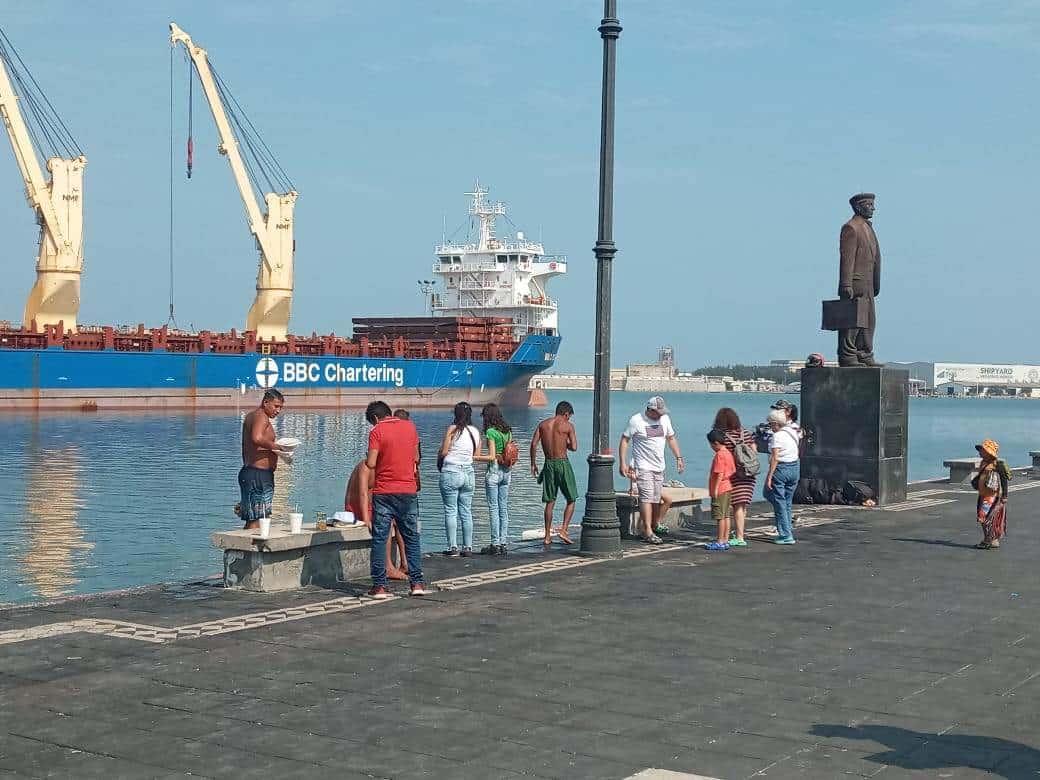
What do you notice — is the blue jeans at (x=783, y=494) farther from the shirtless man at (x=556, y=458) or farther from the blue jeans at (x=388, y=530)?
the blue jeans at (x=388, y=530)

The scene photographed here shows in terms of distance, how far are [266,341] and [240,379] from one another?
3.01m

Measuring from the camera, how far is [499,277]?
88438 millimetres

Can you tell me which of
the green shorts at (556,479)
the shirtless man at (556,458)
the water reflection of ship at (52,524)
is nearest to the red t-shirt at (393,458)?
the shirtless man at (556,458)

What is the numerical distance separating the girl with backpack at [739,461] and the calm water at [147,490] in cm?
738

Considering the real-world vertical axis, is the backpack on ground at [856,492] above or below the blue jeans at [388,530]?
below

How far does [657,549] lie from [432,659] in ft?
18.2

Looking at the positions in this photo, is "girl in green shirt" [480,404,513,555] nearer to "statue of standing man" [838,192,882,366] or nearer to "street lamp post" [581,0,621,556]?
"street lamp post" [581,0,621,556]

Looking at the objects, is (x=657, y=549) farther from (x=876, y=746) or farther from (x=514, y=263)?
(x=514, y=263)

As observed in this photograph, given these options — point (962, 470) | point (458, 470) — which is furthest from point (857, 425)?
point (458, 470)

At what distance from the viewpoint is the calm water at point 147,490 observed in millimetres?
18281

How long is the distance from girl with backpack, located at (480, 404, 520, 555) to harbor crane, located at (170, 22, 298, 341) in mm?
60193

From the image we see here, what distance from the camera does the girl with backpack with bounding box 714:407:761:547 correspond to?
42.7 feet

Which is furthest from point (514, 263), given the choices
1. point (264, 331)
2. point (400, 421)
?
point (400, 421)

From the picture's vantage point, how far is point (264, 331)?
75.4m
